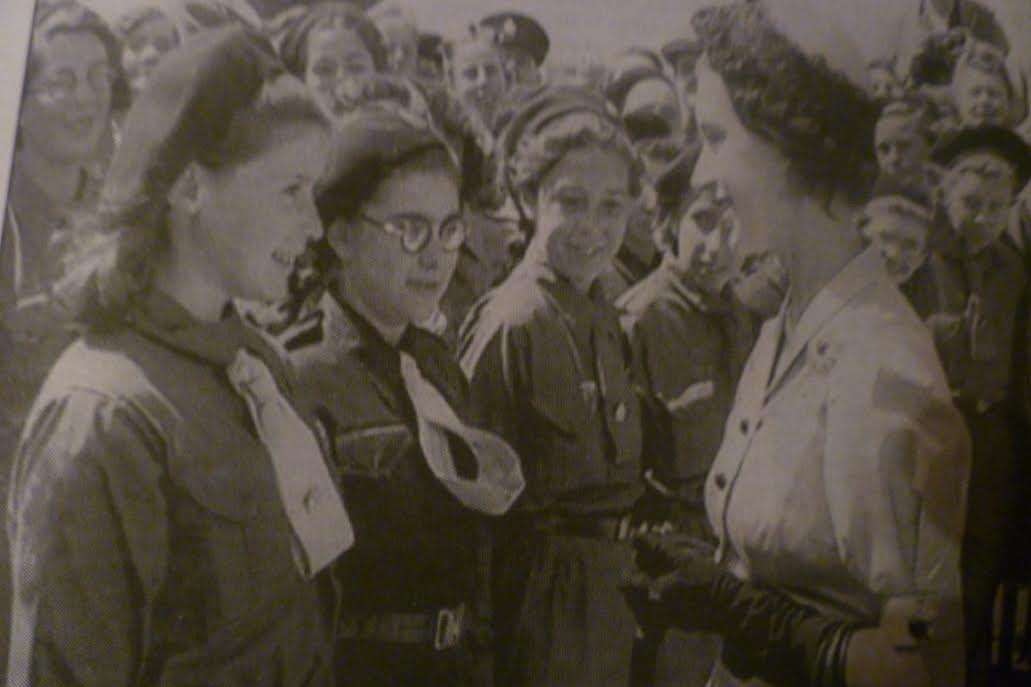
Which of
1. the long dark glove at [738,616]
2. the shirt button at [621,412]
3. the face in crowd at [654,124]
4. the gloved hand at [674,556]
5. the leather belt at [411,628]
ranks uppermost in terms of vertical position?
the face in crowd at [654,124]

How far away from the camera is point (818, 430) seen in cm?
213

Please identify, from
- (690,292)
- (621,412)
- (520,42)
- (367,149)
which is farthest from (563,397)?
(520,42)

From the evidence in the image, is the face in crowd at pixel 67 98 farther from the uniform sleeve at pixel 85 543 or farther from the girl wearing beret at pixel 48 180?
the uniform sleeve at pixel 85 543

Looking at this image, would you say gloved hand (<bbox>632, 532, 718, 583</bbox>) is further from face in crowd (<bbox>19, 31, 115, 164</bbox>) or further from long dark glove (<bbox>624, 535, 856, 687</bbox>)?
face in crowd (<bbox>19, 31, 115, 164</bbox>)

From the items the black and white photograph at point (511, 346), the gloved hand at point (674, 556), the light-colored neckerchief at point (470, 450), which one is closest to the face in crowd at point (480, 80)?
the black and white photograph at point (511, 346)

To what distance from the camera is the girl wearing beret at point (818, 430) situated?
206cm

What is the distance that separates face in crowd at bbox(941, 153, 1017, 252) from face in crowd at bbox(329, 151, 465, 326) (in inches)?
37.7

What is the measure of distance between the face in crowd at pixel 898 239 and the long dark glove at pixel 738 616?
65 cm

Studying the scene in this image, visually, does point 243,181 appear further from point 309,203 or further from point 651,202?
point 651,202

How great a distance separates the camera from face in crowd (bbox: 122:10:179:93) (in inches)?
85.0

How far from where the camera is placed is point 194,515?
1.98 meters

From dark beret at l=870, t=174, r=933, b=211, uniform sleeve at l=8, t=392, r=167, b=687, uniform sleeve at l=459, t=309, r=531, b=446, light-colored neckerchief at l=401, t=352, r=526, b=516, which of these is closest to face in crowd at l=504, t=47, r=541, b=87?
uniform sleeve at l=459, t=309, r=531, b=446

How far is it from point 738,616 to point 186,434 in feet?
3.33

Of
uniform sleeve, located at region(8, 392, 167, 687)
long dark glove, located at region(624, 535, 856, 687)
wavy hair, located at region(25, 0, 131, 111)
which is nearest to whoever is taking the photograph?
uniform sleeve, located at region(8, 392, 167, 687)
